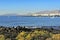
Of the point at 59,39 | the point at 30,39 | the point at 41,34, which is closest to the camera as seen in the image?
the point at 59,39

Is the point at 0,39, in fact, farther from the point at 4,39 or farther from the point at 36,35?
the point at 36,35

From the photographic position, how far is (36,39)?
18000mm

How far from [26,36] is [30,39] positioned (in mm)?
1042

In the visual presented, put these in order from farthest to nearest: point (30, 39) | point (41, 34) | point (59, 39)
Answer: point (41, 34)
point (30, 39)
point (59, 39)

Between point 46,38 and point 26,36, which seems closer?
point 46,38

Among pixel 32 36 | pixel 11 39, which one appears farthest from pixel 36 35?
pixel 11 39

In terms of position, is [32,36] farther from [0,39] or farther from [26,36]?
[0,39]

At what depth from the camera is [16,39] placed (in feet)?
61.6

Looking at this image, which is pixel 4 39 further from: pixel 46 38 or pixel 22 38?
pixel 46 38

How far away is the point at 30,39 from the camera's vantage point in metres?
18.2

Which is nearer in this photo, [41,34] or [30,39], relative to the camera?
[30,39]

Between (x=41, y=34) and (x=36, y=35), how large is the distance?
22.0 inches

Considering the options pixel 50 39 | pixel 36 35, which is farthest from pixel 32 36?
pixel 50 39

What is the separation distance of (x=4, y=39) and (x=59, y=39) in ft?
11.2
